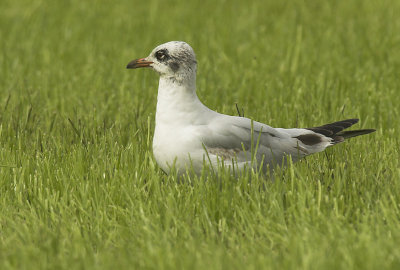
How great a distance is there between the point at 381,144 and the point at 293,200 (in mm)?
1833

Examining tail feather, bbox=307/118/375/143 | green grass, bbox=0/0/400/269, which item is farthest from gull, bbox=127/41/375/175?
tail feather, bbox=307/118/375/143

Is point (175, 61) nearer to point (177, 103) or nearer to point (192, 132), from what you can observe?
point (177, 103)

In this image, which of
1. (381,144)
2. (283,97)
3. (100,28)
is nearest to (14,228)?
(381,144)

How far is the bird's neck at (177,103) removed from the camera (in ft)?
14.9

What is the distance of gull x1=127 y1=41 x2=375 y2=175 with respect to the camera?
4.40 metres

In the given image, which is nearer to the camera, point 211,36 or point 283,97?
point 283,97

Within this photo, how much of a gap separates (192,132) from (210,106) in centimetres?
217

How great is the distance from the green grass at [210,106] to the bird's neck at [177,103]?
34 cm

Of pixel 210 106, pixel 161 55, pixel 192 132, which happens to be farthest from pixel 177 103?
pixel 210 106

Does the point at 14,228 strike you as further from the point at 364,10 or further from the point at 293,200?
the point at 364,10

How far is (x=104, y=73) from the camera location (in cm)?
832

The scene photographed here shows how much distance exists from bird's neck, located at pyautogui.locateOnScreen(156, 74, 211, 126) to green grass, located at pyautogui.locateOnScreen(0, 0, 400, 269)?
344mm

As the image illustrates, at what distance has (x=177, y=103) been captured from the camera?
4.56 meters

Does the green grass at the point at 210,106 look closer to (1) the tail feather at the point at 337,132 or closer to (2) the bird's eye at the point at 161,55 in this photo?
(1) the tail feather at the point at 337,132
